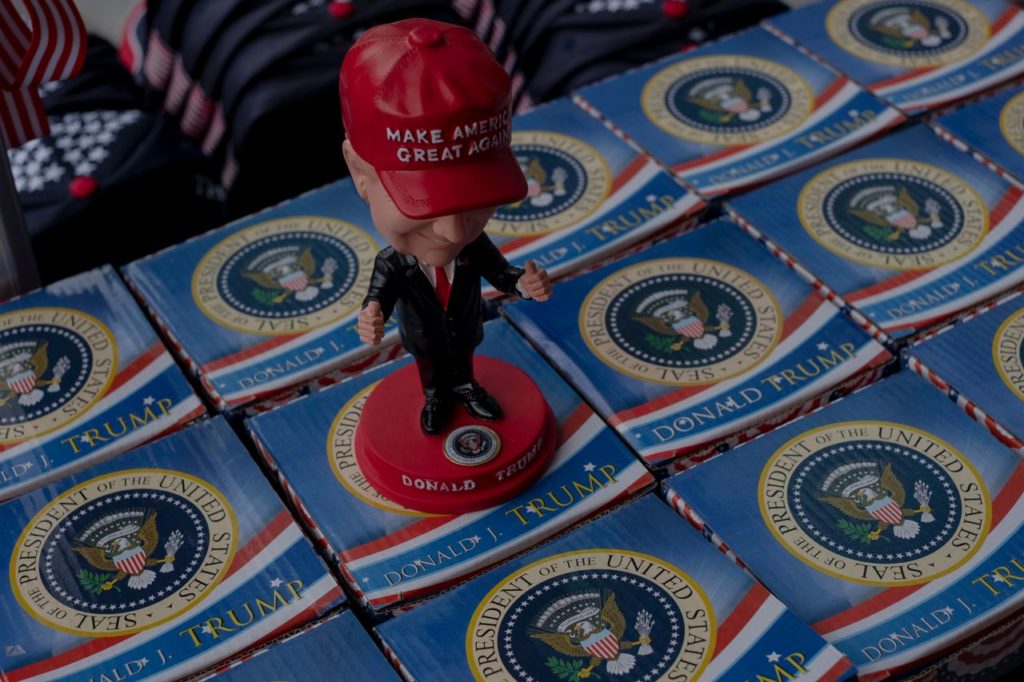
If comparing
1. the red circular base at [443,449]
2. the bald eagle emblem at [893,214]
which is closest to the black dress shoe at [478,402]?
the red circular base at [443,449]

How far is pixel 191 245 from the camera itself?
2439 millimetres

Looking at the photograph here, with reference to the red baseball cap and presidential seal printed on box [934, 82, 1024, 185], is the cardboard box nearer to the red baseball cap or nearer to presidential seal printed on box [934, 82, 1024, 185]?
presidential seal printed on box [934, 82, 1024, 185]

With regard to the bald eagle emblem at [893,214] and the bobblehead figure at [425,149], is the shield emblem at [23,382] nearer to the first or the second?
the bobblehead figure at [425,149]

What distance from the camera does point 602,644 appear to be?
1806 millimetres

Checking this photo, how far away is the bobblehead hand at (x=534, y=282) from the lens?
75.4 inches

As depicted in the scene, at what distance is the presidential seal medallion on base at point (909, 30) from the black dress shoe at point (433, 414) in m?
1.23

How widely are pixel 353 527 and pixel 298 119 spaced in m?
1.25

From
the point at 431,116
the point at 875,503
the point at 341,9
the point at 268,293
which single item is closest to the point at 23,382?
the point at 268,293

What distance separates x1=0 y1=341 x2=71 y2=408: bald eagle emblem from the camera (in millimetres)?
2189

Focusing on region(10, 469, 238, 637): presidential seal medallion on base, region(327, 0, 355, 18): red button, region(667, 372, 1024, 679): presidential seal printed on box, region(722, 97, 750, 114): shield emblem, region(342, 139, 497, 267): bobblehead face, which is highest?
region(342, 139, 497, 267): bobblehead face

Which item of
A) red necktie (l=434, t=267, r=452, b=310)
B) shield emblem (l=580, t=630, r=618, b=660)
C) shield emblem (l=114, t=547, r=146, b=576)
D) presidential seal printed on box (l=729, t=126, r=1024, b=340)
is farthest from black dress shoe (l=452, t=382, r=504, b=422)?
presidential seal printed on box (l=729, t=126, r=1024, b=340)

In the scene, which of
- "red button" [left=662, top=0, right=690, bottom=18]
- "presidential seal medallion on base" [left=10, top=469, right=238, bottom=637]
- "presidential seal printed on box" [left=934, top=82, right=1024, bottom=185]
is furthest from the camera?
"red button" [left=662, top=0, right=690, bottom=18]

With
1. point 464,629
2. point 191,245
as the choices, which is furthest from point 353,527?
point 191,245

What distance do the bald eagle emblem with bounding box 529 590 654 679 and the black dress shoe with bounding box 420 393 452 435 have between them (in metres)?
0.33
